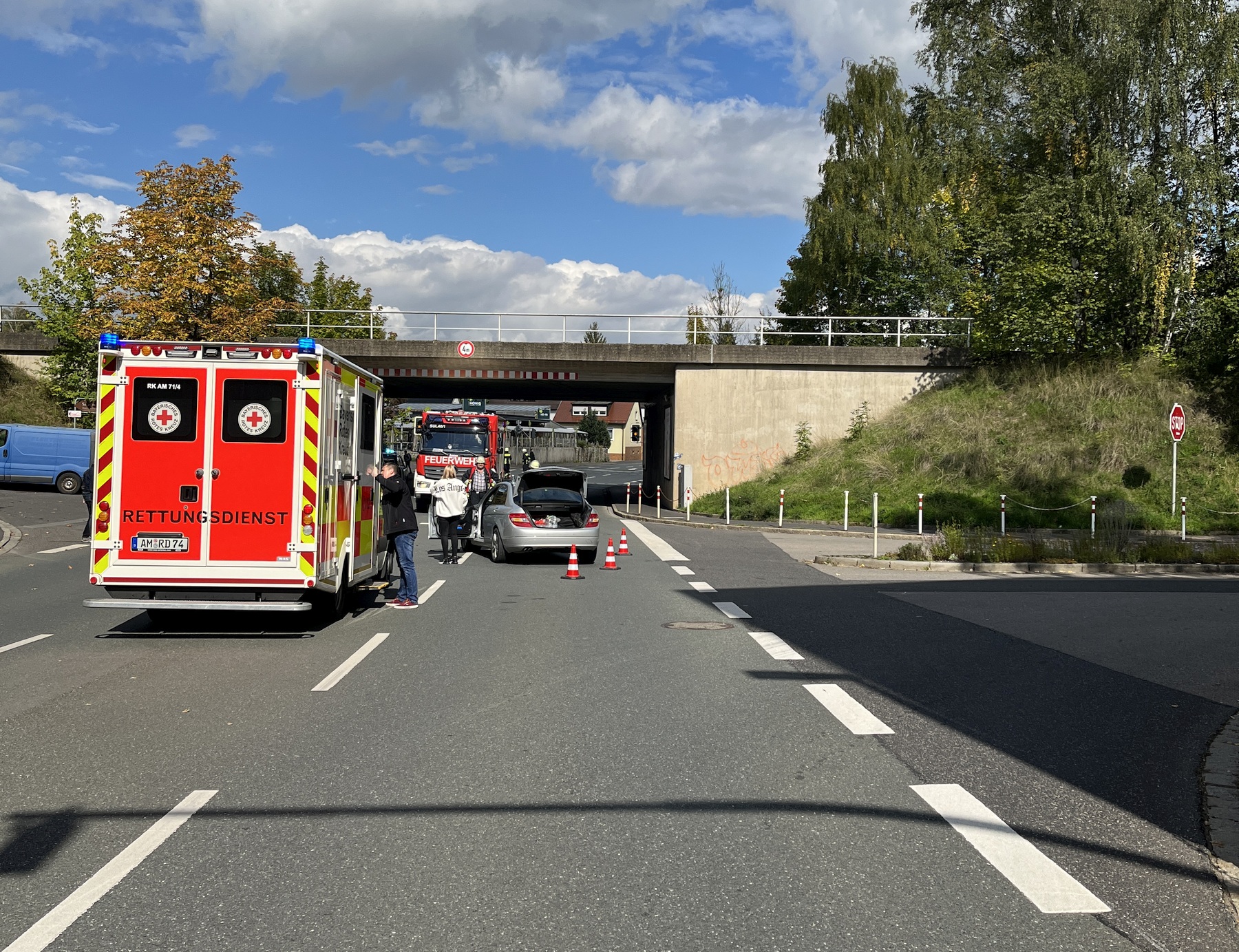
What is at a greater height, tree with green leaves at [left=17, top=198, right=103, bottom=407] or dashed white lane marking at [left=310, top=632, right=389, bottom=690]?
tree with green leaves at [left=17, top=198, right=103, bottom=407]

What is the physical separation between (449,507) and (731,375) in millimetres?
19895

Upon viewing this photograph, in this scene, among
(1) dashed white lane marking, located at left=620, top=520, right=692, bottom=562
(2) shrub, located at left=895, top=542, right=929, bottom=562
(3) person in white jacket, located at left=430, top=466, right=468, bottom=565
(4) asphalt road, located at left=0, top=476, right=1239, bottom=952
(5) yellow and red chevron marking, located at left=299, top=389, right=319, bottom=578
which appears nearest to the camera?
(4) asphalt road, located at left=0, top=476, right=1239, bottom=952

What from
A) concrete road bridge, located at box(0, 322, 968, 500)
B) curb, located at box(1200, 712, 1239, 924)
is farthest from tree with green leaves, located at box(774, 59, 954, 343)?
curb, located at box(1200, 712, 1239, 924)

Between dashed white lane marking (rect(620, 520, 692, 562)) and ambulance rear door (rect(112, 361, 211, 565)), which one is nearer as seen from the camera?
ambulance rear door (rect(112, 361, 211, 565))

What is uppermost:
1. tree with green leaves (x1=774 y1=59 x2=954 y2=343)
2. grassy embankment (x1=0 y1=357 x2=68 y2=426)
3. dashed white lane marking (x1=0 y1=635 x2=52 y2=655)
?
tree with green leaves (x1=774 y1=59 x2=954 y2=343)

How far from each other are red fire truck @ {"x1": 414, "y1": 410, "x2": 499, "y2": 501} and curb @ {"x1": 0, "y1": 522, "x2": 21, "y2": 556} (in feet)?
41.2

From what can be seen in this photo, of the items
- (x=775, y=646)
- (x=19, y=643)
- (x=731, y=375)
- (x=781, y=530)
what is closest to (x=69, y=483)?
(x=731, y=375)

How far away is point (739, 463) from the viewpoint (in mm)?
37688

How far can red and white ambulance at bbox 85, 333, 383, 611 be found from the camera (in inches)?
421

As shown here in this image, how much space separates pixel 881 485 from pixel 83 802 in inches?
1162

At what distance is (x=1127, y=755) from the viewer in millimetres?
6559

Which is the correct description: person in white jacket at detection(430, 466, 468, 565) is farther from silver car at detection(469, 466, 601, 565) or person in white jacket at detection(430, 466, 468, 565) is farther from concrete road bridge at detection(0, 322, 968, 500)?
concrete road bridge at detection(0, 322, 968, 500)

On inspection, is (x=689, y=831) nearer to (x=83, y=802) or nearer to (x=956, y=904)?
(x=956, y=904)

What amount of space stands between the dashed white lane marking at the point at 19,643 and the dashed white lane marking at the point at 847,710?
266 inches
